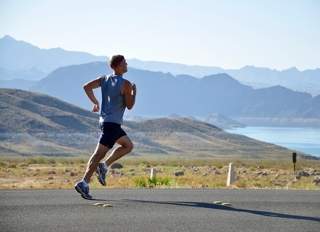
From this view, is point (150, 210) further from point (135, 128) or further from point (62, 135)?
point (135, 128)

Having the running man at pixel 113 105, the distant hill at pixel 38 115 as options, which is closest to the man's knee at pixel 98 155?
the running man at pixel 113 105

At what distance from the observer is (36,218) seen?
7.48 metres

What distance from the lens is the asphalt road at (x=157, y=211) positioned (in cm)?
712

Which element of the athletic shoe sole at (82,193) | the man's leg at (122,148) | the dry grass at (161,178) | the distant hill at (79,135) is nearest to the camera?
the athletic shoe sole at (82,193)

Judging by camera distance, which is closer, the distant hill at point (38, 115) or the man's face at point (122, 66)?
the man's face at point (122, 66)

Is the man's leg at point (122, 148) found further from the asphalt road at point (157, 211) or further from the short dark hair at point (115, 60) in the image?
the short dark hair at point (115, 60)

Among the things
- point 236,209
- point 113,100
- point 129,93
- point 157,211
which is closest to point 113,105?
point 113,100

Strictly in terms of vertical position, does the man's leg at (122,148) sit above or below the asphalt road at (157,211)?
above

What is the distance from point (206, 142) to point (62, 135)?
1735 inches

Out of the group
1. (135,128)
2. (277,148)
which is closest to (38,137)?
(135,128)

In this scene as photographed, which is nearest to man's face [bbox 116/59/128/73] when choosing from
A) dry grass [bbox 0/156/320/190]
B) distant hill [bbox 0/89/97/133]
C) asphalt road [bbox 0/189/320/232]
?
asphalt road [bbox 0/189/320/232]

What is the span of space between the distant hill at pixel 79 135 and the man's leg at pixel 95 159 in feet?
384

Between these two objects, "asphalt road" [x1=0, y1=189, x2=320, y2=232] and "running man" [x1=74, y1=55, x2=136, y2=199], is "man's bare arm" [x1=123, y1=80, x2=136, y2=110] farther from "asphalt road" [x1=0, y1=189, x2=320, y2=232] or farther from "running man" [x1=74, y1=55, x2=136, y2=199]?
"asphalt road" [x1=0, y1=189, x2=320, y2=232]


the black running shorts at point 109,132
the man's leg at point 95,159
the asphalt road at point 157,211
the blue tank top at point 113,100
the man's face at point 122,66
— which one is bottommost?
the asphalt road at point 157,211
